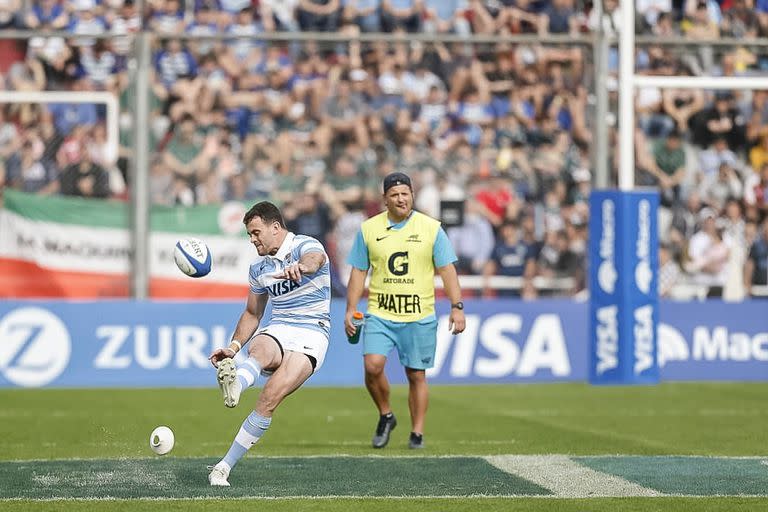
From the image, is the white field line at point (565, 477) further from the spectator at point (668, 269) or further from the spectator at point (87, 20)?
the spectator at point (87, 20)

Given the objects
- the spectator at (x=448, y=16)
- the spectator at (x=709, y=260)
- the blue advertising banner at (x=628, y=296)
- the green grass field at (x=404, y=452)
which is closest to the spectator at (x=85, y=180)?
the green grass field at (x=404, y=452)

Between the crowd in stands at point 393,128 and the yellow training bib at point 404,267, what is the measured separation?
712 cm

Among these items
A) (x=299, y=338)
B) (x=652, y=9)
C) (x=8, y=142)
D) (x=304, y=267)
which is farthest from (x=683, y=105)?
(x=304, y=267)

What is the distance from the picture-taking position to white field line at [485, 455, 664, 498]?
9.48 metres

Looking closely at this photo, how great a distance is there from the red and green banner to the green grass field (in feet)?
5.19

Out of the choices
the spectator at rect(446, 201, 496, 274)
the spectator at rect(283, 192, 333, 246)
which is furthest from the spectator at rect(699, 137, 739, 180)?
the spectator at rect(283, 192, 333, 246)

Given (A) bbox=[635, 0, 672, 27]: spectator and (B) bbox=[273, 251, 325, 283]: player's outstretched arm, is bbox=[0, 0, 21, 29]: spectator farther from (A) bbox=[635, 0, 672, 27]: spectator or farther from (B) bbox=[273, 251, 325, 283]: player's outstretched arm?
(B) bbox=[273, 251, 325, 283]: player's outstretched arm

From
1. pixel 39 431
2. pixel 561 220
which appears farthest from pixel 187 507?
pixel 561 220

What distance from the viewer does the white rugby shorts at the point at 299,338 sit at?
1002 centimetres

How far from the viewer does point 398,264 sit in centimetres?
1245

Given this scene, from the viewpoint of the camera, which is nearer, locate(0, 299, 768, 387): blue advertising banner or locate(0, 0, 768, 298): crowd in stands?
locate(0, 299, 768, 387): blue advertising banner

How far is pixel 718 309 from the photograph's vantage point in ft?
66.4

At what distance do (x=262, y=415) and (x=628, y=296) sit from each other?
9746 mm

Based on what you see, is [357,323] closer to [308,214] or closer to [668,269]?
[308,214]
